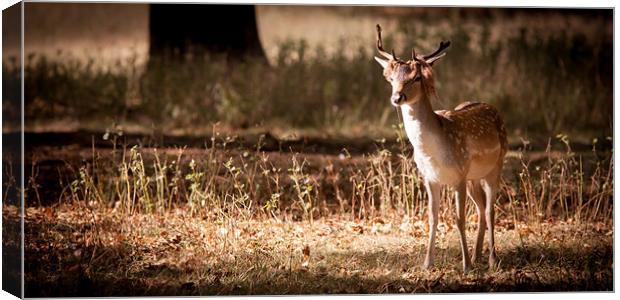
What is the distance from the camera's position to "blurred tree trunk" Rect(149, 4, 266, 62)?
36.8ft

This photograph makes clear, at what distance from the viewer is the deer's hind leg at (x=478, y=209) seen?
8.19m

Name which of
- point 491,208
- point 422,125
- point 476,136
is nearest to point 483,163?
point 476,136

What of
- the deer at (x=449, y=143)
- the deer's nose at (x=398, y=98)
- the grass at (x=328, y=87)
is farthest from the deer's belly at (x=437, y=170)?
the grass at (x=328, y=87)

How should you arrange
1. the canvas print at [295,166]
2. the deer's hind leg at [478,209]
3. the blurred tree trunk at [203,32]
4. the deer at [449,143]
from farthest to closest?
the blurred tree trunk at [203,32]
the deer's hind leg at [478,209]
the canvas print at [295,166]
the deer at [449,143]

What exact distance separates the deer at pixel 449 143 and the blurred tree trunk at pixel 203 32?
3.44 metres

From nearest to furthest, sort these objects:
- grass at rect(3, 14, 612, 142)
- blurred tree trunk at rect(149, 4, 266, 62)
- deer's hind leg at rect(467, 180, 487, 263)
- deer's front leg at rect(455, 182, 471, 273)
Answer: deer's front leg at rect(455, 182, 471, 273) < deer's hind leg at rect(467, 180, 487, 263) < grass at rect(3, 14, 612, 142) < blurred tree trunk at rect(149, 4, 266, 62)

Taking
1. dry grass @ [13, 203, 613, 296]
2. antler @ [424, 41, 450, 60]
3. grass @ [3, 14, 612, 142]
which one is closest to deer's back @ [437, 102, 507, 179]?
antler @ [424, 41, 450, 60]

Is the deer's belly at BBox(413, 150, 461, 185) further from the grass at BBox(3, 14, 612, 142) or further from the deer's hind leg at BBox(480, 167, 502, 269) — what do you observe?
the grass at BBox(3, 14, 612, 142)

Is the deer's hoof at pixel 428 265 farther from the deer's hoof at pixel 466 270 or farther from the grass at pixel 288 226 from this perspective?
the deer's hoof at pixel 466 270

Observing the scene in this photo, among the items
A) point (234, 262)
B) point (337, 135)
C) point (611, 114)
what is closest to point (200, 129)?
point (337, 135)

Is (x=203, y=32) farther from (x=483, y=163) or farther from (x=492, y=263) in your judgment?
(x=492, y=263)

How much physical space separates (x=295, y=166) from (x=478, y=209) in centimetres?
134

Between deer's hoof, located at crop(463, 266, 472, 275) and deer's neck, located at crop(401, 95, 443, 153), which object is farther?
deer's hoof, located at crop(463, 266, 472, 275)

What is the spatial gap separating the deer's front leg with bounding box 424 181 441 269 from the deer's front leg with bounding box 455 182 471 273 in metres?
0.12
